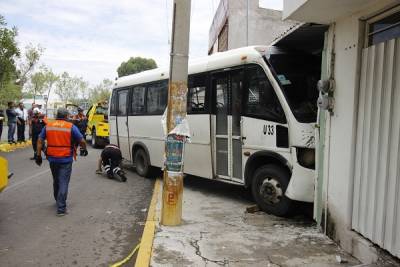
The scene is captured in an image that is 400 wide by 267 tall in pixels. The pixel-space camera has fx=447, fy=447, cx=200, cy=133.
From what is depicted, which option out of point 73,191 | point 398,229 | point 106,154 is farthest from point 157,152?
point 398,229

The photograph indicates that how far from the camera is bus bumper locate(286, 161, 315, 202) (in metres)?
6.33

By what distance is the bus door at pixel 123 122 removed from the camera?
11742 millimetres

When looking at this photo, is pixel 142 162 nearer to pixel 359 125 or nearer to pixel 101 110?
pixel 359 125

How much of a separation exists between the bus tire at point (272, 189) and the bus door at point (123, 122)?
5422 mm

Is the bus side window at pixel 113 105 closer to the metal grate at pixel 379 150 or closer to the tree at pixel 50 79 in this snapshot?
the metal grate at pixel 379 150

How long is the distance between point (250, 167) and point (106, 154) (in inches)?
176

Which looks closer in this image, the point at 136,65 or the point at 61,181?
the point at 61,181

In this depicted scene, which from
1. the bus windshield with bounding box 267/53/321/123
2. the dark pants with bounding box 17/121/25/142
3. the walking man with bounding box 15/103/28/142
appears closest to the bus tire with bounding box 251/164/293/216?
the bus windshield with bounding box 267/53/321/123

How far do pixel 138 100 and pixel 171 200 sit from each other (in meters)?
5.28

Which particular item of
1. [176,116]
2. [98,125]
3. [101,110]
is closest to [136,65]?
[101,110]

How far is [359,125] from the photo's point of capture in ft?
16.6

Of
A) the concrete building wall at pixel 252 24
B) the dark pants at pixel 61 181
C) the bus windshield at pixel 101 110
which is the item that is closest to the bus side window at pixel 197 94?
the dark pants at pixel 61 181

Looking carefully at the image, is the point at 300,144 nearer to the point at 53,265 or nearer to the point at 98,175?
the point at 53,265

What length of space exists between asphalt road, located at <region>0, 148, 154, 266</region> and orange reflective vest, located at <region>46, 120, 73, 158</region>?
983 millimetres
